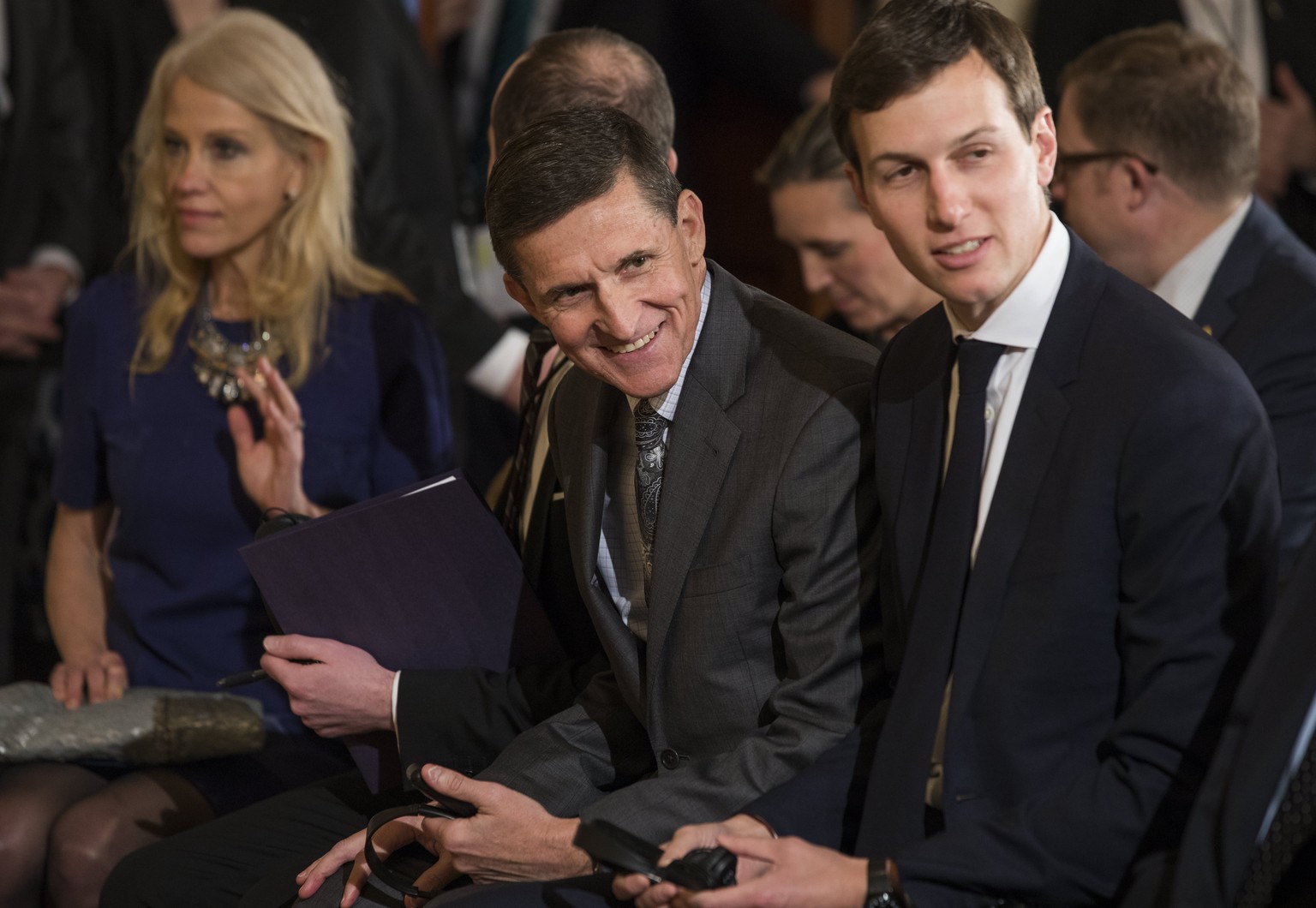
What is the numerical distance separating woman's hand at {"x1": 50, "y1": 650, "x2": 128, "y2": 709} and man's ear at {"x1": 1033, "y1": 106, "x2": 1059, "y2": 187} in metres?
1.82

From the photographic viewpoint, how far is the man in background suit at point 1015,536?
1.53 metres

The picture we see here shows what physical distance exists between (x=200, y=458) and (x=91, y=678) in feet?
1.43

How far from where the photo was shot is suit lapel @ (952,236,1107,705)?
1615 mm

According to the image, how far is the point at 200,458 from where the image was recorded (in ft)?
9.17

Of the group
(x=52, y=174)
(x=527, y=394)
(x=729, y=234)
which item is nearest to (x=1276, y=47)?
(x=729, y=234)

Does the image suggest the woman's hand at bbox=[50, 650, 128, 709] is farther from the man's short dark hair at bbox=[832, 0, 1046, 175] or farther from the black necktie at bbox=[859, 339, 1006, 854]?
the man's short dark hair at bbox=[832, 0, 1046, 175]

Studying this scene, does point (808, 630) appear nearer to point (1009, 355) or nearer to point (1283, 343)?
point (1009, 355)

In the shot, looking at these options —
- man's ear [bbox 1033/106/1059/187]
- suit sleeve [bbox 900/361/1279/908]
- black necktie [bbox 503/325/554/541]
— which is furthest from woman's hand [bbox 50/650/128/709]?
man's ear [bbox 1033/106/1059/187]

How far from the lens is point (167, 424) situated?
111 inches

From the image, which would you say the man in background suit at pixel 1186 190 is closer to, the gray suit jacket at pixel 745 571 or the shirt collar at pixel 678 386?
the gray suit jacket at pixel 745 571

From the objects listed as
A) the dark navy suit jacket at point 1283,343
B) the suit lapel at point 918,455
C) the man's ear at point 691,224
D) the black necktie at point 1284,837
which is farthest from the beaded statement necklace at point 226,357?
the black necktie at point 1284,837

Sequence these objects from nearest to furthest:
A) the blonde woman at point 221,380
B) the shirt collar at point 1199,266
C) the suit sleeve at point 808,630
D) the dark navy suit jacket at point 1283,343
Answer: the suit sleeve at point 808,630 < the dark navy suit jacket at point 1283,343 < the shirt collar at point 1199,266 < the blonde woman at point 221,380

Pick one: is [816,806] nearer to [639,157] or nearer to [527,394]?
[639,157]

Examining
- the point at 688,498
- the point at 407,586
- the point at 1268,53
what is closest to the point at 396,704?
the point at 407,586
